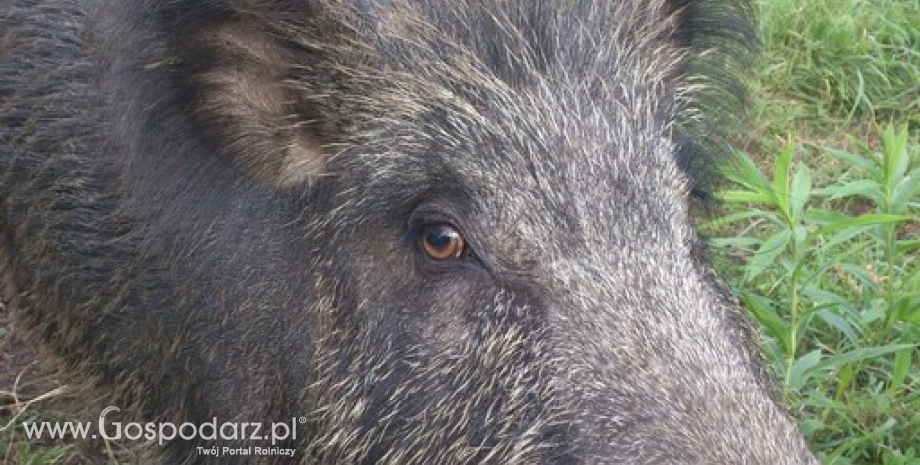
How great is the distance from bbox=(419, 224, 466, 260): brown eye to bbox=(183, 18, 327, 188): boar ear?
373 millimetres

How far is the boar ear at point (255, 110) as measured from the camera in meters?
3.60

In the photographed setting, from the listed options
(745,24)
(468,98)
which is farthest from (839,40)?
(468,98)

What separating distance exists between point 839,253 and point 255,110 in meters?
2.69

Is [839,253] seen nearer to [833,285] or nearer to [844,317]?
[833,285]

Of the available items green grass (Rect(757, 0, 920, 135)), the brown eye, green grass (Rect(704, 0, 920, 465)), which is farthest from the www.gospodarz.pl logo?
green grass (Rect(757, 0, 920, 135))

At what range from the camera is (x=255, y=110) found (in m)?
3.64

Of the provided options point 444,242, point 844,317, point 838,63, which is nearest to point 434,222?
point 444,242

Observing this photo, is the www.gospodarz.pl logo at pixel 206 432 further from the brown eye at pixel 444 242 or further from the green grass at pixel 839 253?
the green grass at pixel 839 253

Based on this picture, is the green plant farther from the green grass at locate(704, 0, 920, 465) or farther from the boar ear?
the boar ear

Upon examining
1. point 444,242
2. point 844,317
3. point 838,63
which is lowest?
point 838,63

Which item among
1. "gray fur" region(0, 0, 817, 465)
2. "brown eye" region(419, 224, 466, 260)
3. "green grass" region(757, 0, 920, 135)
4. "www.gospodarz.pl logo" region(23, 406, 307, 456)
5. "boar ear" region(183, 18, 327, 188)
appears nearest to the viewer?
"gray fur" region(0, 0, 817, 465)

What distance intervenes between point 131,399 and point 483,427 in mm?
1538

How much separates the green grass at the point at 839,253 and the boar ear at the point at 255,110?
4.29 ft

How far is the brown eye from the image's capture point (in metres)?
3.37
